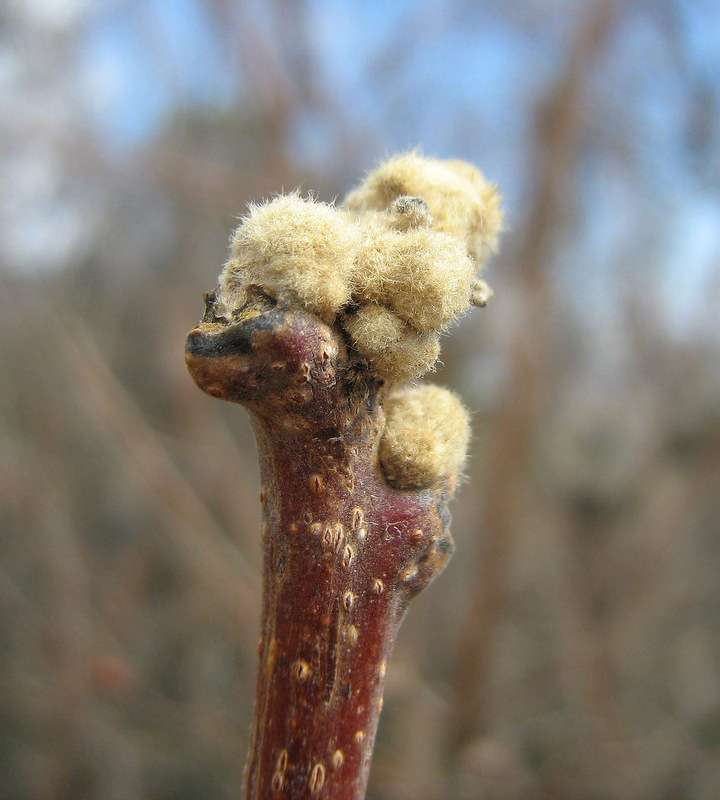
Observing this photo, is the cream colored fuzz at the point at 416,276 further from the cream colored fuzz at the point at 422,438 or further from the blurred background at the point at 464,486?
the blurred background at the point at 464,486

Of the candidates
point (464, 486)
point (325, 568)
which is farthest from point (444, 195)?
point (464, 486)

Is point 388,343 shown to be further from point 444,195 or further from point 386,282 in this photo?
point 444,195

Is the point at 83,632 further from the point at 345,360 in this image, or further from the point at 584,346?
the point at 345,360

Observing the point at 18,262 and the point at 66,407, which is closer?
the point at 18,262

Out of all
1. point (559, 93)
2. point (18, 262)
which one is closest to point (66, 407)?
point (18, 262)

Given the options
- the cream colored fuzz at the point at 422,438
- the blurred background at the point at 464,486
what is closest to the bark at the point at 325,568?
the cream colored fuzz at the point at 422,438

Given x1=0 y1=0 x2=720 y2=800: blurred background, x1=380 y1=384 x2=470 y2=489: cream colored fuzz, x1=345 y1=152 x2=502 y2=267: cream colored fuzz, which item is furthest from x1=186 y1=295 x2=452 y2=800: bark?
x1=0 y1=0 x2=720 y2=800: blurred background
